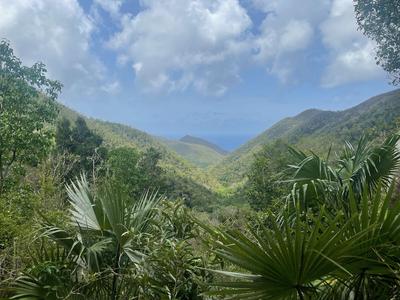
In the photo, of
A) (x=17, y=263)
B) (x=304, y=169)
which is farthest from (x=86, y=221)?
(x=17, y=263)

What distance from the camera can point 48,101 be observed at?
11.8 meters

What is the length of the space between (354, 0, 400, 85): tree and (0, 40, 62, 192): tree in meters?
16.1

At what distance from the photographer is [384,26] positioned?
21.8m

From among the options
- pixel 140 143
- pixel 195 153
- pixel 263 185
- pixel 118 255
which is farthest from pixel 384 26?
pixel 195 153

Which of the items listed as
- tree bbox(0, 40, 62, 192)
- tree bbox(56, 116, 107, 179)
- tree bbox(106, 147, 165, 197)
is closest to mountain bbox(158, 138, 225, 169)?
tree bbox(56, 116, 107, 179)

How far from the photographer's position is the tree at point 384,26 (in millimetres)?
20812

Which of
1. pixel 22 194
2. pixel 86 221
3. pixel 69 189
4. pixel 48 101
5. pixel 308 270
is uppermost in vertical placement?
pixel 48 101

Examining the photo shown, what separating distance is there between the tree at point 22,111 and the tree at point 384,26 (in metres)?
16.1

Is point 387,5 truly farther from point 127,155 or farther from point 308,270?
point 308,270

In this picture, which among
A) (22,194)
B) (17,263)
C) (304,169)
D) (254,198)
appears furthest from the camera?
(254,198)

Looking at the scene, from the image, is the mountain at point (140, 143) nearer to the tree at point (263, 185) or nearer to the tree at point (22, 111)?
the tree at point (263, 185)

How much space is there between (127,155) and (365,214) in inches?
1001

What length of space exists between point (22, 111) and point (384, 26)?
18.1 meters

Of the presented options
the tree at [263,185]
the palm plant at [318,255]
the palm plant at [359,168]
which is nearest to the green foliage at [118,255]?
the palm plant at [318,255]
